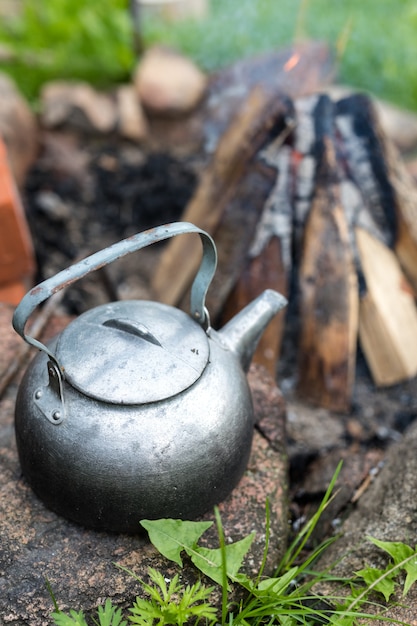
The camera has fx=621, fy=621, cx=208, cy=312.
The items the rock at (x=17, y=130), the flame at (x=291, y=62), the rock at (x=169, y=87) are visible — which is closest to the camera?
the flame at (x=291, y=62)

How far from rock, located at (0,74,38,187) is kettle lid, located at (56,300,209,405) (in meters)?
2.86

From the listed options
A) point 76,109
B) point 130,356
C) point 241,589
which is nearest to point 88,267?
point 130,356

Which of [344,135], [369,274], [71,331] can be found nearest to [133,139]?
[344,135]

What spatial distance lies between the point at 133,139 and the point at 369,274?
2.59m

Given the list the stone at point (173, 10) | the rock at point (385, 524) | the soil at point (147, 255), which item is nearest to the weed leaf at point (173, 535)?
the rock at point (385, 524)

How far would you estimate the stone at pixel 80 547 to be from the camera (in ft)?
5.64

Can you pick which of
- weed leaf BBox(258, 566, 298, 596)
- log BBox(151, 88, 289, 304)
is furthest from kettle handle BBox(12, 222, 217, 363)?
log BBox(151, 88, 289, 304)

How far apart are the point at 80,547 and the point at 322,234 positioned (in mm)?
1752

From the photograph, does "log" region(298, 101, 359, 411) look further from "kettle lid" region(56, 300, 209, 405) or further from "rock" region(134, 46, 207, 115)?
"rock" region(134, 46, 207, 115)

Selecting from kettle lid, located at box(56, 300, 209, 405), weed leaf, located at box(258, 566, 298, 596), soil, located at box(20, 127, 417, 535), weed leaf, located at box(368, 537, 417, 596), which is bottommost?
soil, located at box(20, 127, 417, 535)

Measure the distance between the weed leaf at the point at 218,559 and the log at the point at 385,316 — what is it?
1.56 m

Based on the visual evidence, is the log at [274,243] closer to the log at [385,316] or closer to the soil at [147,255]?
the soil at [147,255]

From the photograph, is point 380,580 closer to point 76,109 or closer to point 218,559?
point 218,559

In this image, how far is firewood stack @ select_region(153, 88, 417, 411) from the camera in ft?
9.48
